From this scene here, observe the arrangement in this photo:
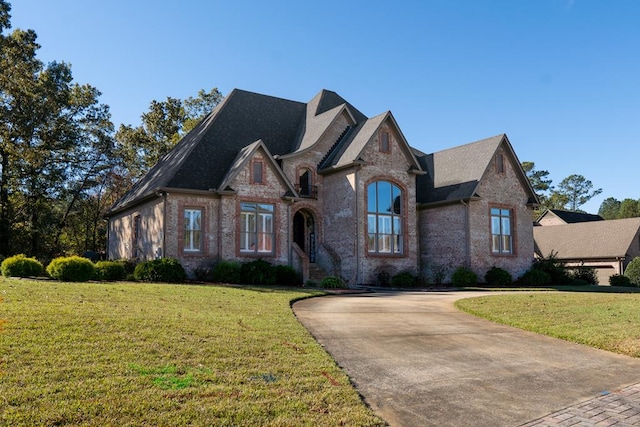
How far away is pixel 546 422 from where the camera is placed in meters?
6.34

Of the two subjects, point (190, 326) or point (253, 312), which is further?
point (253, 312)

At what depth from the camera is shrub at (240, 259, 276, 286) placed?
Answer: 2380 cm

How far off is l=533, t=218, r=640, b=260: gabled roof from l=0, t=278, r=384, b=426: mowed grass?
118 feet

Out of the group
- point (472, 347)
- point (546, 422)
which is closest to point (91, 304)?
point (472, 347)

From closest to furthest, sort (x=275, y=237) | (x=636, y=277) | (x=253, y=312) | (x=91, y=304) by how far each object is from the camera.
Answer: (x=91, y=304) < (x=253, y=312) < (x=275, y=237) < (x=636, y=277)

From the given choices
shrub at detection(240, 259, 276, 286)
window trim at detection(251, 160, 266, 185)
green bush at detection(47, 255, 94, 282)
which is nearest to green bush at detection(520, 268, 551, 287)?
shrub at detection(240, 259, 276, 286)

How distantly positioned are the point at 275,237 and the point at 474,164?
42.0 feet

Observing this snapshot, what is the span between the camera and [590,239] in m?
42.4

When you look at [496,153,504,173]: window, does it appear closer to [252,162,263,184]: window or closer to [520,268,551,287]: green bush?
[520,268,551,287]: green bush

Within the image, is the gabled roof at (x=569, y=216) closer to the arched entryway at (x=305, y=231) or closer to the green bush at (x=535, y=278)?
the green bush at (x=535, y=278)

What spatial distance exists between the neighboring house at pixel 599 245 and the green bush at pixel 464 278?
11.1m

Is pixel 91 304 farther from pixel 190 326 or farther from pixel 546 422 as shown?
pixel 546 422

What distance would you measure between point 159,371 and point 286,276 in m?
18.0

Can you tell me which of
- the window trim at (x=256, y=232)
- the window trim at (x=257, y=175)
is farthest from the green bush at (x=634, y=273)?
the window trim at (x=257, y=175)
